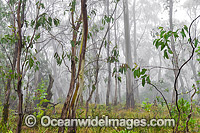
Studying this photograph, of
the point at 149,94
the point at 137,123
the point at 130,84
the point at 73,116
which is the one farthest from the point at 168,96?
the point at 73,116

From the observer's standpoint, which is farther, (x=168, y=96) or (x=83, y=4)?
(x=168, y=96)

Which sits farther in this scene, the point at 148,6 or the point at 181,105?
the point at 148,6

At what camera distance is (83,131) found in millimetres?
3396

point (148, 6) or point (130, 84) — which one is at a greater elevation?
point (148, 6)

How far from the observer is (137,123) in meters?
3.69

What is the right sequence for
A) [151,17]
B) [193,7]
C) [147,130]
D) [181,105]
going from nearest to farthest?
[181,105], [147,130], [193,7], [151,17]

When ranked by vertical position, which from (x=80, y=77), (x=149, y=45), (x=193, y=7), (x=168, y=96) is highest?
(x=193, y=7)

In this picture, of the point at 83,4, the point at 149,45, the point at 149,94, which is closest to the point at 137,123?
the point at 83,4

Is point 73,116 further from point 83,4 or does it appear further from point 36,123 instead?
point 36,123

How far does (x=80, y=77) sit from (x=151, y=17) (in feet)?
74.4

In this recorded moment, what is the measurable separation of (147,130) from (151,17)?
72.4 ft

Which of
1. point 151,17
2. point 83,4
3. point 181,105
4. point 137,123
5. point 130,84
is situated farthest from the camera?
point 151,17

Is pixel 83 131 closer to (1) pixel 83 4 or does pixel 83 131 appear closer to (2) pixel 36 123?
(2) pixel 36 123

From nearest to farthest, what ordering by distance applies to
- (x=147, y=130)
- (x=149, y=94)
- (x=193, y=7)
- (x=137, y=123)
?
(x=147, y=130) < (x=137, y=123) < (x=193, y=7) < (x=149, y=94)
